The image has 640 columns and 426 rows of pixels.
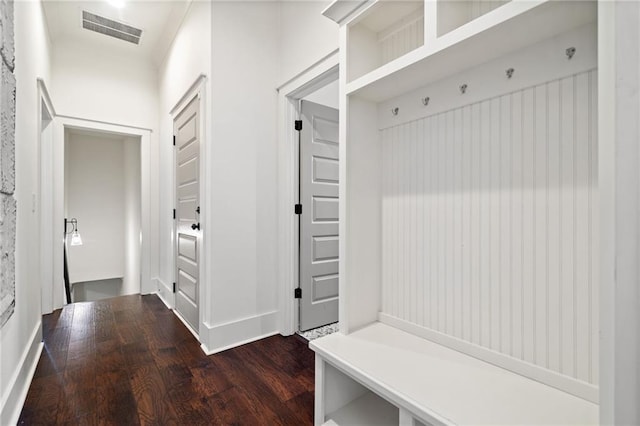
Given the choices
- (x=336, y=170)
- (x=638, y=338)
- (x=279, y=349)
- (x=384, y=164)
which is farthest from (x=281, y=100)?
(x=638, y=338)

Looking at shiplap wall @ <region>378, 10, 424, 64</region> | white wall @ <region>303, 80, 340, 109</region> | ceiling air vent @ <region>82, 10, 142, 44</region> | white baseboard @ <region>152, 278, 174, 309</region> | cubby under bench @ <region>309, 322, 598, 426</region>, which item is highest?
ceiling air vent @ <region>82, 10, 142, 44</region>

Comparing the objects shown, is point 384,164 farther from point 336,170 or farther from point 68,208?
point 68,208

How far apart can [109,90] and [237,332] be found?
3.31 meters

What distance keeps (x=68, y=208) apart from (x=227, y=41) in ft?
14.3

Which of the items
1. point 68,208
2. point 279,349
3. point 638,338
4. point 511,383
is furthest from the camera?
point 68,208

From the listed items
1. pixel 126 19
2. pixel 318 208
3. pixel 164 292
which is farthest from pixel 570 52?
pixel 164 292

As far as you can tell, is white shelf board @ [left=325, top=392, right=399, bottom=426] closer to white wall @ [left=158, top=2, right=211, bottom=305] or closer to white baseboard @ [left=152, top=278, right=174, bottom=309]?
white wall @ [left=158, top=2, right=211, bottom=305]

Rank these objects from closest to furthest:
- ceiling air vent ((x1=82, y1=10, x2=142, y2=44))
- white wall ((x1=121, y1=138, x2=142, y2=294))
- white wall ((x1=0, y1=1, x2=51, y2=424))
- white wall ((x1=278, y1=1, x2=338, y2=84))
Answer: white wall ((x1=0, y1=1, x2=51, y2=424))
white wall ((x1=278, y1=1, x2=338, y2=84))
ceiling air vent ((x1=82, y1=10, x2=142, y2=44))
white wall ((x1=121, y1=138, x2=142, y2=294))

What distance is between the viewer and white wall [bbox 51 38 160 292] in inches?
135

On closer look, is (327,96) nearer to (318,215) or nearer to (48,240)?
(318,215)

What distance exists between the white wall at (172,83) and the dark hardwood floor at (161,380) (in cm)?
97

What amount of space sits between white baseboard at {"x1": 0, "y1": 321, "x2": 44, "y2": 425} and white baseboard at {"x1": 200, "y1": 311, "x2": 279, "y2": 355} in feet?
3.26

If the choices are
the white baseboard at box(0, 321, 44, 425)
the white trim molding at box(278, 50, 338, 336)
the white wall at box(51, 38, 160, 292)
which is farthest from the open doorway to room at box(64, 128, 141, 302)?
the white trim molding at box(278, 50, 338, 336)

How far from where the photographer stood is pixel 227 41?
2.38 m
